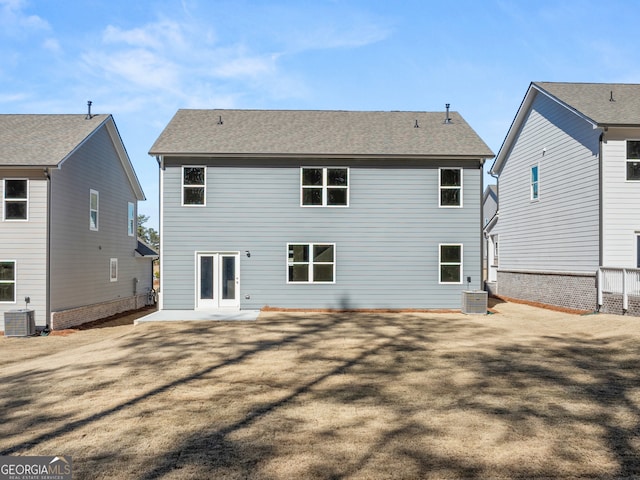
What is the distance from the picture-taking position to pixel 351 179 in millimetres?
19266

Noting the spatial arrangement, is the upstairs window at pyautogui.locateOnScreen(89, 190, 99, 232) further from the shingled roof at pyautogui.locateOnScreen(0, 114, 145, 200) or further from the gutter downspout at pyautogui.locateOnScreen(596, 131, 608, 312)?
the gutter downspout at pyautogui.locateOnScreen(596, 131, 608, 312)

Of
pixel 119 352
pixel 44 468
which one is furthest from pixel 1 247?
pixel 44 468

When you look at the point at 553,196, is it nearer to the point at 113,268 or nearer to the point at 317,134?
the point at 317,134

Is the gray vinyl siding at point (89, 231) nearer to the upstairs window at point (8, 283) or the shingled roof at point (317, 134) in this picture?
the upstairs window at point (8, 283)

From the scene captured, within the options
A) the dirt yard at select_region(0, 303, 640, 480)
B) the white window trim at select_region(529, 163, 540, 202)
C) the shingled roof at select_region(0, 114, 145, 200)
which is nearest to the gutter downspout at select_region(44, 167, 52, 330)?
the shingled roof at select_region(0, 114, 145, 200)

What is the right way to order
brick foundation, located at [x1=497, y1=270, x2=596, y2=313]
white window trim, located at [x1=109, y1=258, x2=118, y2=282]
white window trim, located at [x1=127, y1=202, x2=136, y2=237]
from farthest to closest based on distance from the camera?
1. white window trim, located at [x1=127, y1=202, x2=136, y2=237]
2. white window trim, located at [x1=109, y1=258, x2=118, y2=282]
3. brick foundation, located at [x1=497, y1=270, x2=596, y2=313]

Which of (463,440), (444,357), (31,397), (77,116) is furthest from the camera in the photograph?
(77,116)

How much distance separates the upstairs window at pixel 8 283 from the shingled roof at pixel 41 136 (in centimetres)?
371

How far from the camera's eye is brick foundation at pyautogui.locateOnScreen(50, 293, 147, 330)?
61.2 ft

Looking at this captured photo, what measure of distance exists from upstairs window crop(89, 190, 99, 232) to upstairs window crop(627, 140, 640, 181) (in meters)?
21.6

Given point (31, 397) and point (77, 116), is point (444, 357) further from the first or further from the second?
point (77, 116)

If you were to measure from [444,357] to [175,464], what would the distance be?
22.7ft

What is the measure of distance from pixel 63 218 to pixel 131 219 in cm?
840

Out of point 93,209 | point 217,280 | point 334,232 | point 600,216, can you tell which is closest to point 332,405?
Answer: point 334,232
